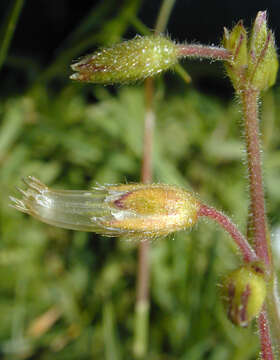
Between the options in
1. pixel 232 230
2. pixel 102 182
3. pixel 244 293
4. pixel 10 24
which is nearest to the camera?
pixel 244 293

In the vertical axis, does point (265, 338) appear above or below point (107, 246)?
below

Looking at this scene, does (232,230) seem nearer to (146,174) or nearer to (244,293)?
(244,293)

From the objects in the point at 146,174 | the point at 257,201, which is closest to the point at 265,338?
the point at 257,201

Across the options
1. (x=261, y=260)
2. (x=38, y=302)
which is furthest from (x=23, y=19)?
(x=261, y=260)

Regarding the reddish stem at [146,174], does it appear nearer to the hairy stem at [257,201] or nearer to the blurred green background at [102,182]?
the blurred green background at [102,182]

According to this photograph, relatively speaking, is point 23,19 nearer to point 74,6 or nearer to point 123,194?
point 74,6

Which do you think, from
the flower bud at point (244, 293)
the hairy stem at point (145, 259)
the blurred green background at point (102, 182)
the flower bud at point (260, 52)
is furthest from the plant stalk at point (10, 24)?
the flower bud at point (244, 293)
